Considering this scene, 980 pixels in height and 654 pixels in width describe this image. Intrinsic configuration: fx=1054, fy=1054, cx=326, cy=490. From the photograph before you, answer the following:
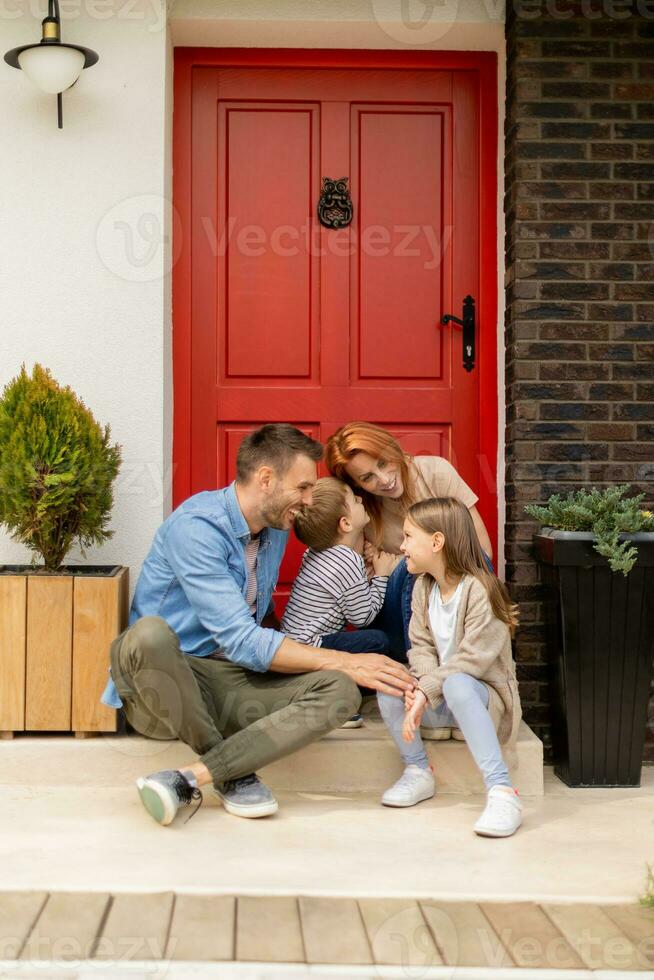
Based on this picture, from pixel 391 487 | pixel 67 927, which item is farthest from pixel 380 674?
pixel 67 927

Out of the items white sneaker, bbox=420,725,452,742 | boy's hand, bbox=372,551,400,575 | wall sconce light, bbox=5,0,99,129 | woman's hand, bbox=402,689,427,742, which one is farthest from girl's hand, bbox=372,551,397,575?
wall sconce light, bbox=5,0,99,129

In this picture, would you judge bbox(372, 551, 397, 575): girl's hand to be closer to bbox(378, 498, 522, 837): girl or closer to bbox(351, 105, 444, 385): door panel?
bbox(378, 498, 522, 837): girl

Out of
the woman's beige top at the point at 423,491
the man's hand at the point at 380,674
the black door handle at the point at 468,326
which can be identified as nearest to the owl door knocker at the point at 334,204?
the black door handle at the point at 468,326

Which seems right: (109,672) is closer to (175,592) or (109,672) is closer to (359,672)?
(175,592)

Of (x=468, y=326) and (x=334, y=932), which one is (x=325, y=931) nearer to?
(x=334, y=932)

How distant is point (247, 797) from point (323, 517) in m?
0.99

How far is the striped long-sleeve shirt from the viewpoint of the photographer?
11.7ft

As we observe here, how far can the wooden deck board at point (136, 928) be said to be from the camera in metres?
2.17

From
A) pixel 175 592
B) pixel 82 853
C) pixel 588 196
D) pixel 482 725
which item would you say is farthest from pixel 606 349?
pixel 82 853

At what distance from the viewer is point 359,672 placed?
3.21 metres

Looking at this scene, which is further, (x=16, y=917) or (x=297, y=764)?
(x=297, y=764)

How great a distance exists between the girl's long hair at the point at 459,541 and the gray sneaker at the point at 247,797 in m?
0.89

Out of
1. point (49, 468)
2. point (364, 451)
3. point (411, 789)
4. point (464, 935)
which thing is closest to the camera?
point (464, 935)

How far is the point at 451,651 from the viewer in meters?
3.33
